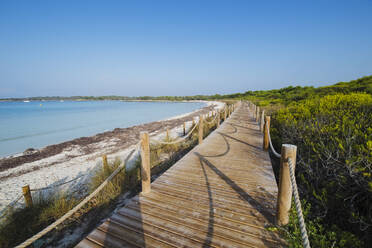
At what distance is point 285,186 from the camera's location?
2.23 meters

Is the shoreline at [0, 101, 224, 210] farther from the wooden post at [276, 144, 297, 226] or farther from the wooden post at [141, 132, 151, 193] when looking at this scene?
the wooden post at [276, 144, 297, 226]

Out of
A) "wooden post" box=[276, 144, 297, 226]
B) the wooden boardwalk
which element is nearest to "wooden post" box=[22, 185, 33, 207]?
the wooden boardwalk

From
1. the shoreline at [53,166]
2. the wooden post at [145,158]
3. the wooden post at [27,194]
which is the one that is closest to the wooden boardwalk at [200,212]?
the wooden post at [145,158]

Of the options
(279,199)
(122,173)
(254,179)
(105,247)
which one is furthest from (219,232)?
(122,173)

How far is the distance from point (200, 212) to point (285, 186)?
50.8 inches

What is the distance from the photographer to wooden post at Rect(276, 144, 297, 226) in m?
2.13

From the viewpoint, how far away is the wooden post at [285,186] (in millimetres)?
2132

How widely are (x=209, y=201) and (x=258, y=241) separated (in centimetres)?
98

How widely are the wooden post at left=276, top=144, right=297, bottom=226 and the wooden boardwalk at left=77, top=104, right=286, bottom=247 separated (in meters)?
0.22

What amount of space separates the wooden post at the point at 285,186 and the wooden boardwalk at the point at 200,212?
0.22 m

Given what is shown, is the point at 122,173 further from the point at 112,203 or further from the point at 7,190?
the point at 7,190

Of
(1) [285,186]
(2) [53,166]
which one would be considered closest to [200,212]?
(1) [285,186]

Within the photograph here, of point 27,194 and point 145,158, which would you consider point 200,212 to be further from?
point 27,194

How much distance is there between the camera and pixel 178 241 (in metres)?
2.10
